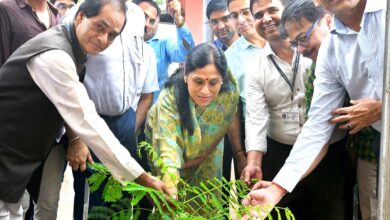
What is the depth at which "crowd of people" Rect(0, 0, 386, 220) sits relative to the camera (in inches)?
95.3

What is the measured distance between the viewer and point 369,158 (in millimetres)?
2549

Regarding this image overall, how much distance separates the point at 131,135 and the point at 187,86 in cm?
39

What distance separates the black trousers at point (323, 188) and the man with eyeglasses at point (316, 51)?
80 mm

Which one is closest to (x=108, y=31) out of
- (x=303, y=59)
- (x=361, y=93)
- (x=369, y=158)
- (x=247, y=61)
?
(x=247, y=61)

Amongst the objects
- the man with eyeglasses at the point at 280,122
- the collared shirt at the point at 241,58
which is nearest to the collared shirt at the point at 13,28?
the collared shirt at the point at 241,58

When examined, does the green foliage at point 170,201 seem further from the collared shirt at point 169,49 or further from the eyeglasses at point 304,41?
the eyeglasses at point 304,41

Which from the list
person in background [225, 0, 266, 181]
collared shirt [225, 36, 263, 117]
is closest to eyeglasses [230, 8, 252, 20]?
person in background [225, 0, 266, 181]

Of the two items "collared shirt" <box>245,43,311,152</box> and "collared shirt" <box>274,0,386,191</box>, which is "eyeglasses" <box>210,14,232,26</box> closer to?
"collared shirt" <box>245,43,311,152</box>

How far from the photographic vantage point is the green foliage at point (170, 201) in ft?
6.15

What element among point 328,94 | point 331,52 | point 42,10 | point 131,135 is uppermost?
point 42,10

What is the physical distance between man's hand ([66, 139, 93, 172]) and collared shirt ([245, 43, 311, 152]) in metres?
0.81

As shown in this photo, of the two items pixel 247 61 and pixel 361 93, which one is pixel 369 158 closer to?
pixel 361 93

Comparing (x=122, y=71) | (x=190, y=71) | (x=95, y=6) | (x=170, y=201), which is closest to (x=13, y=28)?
(x=95, y=6)

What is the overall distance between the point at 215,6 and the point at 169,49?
1.06ft
